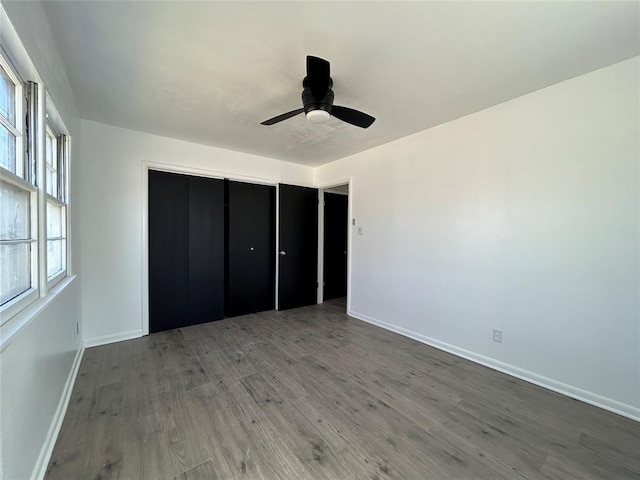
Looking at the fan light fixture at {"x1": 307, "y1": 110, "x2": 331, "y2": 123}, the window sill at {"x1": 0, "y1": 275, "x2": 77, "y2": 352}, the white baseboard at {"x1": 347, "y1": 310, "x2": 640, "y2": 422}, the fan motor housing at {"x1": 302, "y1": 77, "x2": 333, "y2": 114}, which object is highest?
the fan motor housing at {"x1": 302, "y1": 77, "x2": 333, "y2": 114}

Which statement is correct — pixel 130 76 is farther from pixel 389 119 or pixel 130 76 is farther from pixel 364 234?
pixel 364 234

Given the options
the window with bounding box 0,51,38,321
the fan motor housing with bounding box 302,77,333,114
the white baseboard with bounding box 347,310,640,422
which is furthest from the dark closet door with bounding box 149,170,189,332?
the white baseboard with bounding box 347,310,640,422

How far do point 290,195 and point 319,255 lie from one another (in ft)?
4.08

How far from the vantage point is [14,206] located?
1.26 m

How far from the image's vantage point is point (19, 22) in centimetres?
115

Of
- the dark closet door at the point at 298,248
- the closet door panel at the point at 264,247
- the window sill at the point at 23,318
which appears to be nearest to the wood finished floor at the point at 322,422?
the window sill at the point at 23,318

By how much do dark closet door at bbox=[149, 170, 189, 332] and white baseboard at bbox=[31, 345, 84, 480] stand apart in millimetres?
1108

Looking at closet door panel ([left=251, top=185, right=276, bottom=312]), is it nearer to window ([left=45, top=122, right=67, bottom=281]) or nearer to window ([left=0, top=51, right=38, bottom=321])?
window ([left=45, top=122, right=67, bottom=281])

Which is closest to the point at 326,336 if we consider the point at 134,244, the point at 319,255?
the point at 319,255

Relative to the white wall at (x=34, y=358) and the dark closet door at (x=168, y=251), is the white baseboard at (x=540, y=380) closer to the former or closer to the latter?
the dark closet door at (x=168, y=251)

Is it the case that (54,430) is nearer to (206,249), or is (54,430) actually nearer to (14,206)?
(14,206)

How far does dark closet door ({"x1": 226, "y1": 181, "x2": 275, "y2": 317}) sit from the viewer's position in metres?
→ 4.00

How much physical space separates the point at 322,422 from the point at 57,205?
266 centimetres

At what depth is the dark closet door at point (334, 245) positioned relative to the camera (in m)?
5.21
